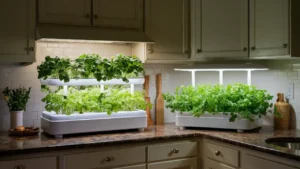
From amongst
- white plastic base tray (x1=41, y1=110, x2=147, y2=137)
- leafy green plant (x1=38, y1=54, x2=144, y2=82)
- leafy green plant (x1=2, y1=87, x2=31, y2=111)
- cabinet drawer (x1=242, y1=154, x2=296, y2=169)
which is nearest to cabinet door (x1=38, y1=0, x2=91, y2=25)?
Answer: leafy green plant (x1=38, y1=54, x2=144, y2=82)

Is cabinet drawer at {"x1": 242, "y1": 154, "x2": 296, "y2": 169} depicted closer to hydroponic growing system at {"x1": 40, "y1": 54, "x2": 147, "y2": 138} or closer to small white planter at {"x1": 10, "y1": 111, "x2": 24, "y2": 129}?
hydroponic growing system at {"x1": 40, "y1": 54, "x2": 147, "y2": 138}

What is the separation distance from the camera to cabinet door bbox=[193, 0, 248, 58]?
321cm

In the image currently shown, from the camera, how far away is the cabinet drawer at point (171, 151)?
2936 millimetres

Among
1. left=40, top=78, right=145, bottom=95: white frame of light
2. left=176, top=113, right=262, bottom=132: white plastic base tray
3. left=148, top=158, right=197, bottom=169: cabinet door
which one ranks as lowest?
left=148, top=158, right=197, bottom=169: cabinet door

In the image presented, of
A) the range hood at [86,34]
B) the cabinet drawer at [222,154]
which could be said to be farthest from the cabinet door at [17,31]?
the cabinet drawer at [222,154]

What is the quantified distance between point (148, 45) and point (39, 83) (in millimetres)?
985

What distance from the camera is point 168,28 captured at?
3.43 m

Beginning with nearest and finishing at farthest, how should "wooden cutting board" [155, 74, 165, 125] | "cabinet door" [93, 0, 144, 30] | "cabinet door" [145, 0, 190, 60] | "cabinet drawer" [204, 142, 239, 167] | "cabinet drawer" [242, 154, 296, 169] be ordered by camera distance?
"cabinet drawer" [242, 154, 296, 169] → "cabinet drawer" [204, 142, 239, 167] → "cabinet door" [93, 0, 144, 30] → "cabinet door" [145, 0, 190, 60] → "wooden cutting board" [155, 74, 165, 125]

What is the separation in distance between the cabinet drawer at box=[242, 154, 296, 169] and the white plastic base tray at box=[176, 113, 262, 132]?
1.60 feet

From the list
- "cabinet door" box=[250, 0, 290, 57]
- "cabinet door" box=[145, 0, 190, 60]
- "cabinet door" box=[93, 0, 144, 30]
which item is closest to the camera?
"cabinet door" box=[250, 0, 290, 57]

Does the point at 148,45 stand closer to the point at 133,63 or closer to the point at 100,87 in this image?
the point at 133,63

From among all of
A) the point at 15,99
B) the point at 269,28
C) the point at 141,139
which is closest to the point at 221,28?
the point at 269,28

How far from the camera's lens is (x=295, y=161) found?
2.31m

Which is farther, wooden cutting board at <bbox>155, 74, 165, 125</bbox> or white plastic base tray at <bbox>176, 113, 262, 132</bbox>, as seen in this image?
wooden cutting board at <bbox>155, 74, 165, 125</bbox>
